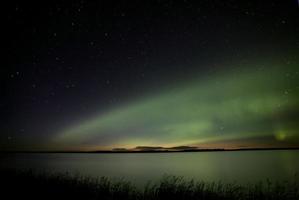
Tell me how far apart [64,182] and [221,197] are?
7297 millimetres

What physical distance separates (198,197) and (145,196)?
204 centimetres

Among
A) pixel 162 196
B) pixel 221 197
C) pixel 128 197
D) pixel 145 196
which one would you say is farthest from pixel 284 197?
pixel 128 197

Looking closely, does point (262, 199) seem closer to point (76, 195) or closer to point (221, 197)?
point (221, 197)

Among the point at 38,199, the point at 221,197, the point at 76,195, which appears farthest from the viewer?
the point at 221,197

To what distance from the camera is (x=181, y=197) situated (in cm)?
1002

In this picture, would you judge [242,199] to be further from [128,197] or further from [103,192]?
[103,192]

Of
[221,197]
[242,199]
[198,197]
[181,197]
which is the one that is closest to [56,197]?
[181,197]

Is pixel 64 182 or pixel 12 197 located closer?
pixel 12 197

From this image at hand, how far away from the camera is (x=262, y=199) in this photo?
33.3ft

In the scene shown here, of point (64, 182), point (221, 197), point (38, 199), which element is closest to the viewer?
point (38, 199)

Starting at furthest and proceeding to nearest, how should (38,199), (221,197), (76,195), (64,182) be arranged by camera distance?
(64,182)
(221,197)
(76,195)
(38,199)

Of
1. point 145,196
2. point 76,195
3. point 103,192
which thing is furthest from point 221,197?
point 76,195

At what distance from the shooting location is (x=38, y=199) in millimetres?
8516

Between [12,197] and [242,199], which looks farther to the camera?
[242,199]
